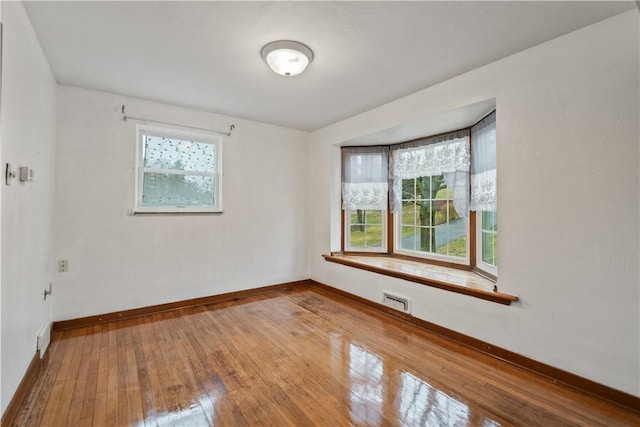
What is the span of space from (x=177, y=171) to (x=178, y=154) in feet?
0.66

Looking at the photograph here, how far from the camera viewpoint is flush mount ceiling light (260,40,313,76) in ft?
6.81

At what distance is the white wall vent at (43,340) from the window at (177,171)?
127 cm

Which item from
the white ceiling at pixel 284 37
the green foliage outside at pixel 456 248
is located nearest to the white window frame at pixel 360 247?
the green foliage outside at pixel 456 248

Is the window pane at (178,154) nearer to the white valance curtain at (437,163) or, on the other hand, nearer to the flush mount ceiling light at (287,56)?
the flush mount ceiling light at (287,56)

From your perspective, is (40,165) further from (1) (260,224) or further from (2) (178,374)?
(1) (260,224)

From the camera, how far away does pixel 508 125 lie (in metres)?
2.29

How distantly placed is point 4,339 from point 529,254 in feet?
10.8

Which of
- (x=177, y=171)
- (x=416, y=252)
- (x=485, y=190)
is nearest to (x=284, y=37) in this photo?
(x=177, y=171)

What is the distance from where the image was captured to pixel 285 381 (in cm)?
198

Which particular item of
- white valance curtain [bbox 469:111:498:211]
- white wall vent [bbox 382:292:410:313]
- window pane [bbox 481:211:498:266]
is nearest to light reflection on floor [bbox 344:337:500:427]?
white wall vent [bbox 382:292:410:313]

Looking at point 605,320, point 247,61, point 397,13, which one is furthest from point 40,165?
point 605,320

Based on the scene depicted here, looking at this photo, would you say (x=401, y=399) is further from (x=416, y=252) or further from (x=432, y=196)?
(x=432, y=196)

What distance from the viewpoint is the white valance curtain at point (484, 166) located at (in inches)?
106

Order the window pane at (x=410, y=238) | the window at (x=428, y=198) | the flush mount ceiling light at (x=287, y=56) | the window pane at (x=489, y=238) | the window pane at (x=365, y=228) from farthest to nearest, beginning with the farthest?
1. the window pane at (x=365, y=228)
2. the window pane at (x=410, y=238)
3. the window at (x=428, y=198)
4. the window pane at (x=489, y=238)
5. the flush mount ceiling light at (x=287, y=56)
